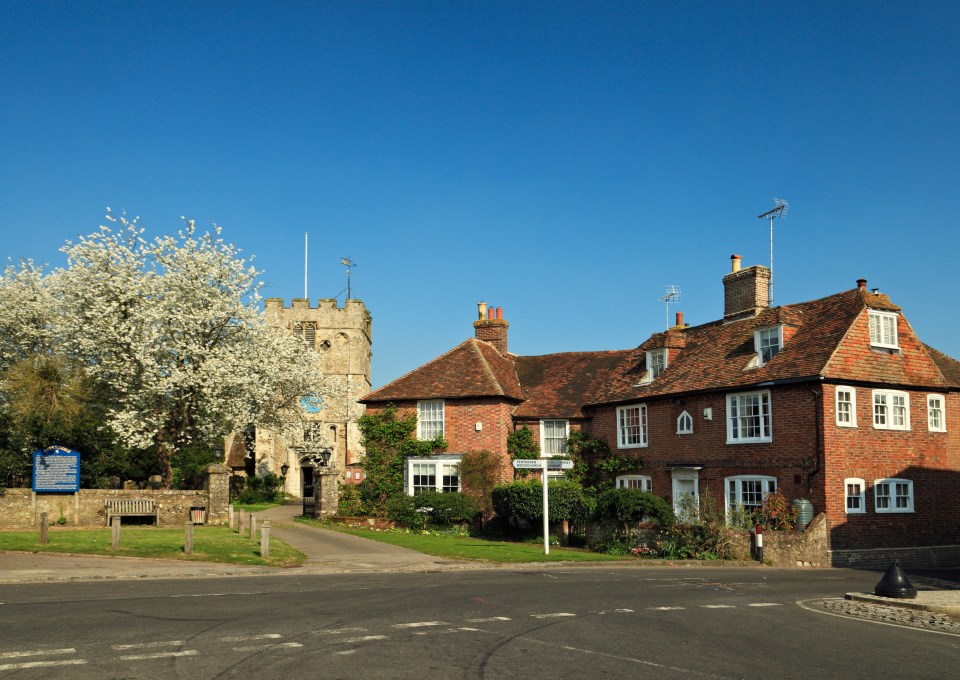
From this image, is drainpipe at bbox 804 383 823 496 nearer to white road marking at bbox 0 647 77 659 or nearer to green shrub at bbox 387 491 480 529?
green shrub at bbox 387 491 480 529

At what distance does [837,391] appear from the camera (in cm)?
2752

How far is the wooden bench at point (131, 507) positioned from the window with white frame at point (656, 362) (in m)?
20.5

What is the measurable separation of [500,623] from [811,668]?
4545 millimetres

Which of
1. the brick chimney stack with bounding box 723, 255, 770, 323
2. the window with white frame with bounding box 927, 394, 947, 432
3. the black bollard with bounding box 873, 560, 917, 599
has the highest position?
the brick chimney stack with bounding box 723, 255, 770, 323

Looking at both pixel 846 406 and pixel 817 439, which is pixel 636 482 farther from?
pixel 846 406

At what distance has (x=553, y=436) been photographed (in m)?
37.5

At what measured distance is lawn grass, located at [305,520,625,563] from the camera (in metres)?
24.0

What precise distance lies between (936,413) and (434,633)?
25.1m

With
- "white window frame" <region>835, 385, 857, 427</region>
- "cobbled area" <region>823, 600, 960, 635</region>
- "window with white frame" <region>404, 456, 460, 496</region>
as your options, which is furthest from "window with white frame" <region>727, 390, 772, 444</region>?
"cobbled area" <region>823, 600, 960, 635</region>

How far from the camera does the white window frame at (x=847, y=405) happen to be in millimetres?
27453

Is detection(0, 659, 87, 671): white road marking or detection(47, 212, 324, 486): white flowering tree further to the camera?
detection(47, 212, 324, 486): white flowering tree

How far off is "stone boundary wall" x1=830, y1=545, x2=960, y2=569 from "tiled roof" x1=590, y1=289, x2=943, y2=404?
567 centimetres

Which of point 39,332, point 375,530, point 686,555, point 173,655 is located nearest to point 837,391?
point 686,555

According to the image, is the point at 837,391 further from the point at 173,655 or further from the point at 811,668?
the point at 173,655
